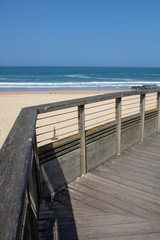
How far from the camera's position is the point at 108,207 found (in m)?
2.69

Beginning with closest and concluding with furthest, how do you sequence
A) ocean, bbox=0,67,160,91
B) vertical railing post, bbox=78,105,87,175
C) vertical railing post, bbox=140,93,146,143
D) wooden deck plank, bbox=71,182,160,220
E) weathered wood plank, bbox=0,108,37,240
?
weathered wood plank, bbox=0,108,37,240 < wooden deck plank, bbox=71,182,160,220 < vertical railing post, bbox=78,105,87,175 < vertical railing post, bbox=140,93,146,143 < ocean, bbox=0,67,160,91

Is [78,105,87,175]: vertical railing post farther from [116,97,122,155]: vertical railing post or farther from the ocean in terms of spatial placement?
the ocean

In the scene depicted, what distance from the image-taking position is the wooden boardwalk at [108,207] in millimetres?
2273

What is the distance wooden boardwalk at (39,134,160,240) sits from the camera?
2.27 m

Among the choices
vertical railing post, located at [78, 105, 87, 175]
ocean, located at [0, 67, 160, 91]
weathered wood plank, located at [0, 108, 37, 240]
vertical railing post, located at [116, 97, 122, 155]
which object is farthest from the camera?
ocean, located at [0, 67, 160, 91]

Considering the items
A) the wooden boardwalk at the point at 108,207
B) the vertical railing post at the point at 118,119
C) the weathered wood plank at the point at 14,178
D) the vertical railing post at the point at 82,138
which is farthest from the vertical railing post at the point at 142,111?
the weathered wood plank at the point at 14,178

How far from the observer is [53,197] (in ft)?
9.46

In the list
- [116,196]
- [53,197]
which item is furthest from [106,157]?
[53,197]

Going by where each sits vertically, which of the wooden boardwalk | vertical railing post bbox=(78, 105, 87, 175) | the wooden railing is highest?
the wooden railing

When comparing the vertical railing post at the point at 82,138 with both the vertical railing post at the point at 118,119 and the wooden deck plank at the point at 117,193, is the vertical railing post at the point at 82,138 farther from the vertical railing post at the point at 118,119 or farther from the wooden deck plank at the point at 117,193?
the vertical railing post at the point at 118,119

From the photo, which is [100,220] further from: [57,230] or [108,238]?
[57,230]

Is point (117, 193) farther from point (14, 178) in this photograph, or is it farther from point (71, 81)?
point (71, 81)

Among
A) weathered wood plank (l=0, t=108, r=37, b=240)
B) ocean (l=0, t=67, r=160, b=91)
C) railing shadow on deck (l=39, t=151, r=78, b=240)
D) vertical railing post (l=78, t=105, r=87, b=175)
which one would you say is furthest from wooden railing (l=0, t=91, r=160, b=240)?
ocean (l=0, t=67, r=160, b=91)

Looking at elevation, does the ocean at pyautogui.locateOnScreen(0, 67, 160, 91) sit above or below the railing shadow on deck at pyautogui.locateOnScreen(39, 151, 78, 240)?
above
